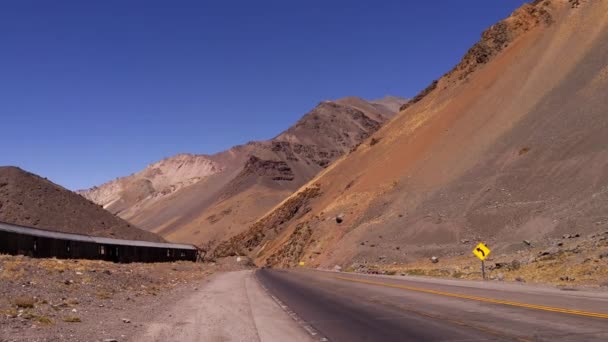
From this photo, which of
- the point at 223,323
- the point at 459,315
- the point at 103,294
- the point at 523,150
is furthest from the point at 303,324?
the point at 523,150

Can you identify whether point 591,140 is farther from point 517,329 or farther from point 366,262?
point 517,329

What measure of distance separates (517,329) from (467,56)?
83.9 m

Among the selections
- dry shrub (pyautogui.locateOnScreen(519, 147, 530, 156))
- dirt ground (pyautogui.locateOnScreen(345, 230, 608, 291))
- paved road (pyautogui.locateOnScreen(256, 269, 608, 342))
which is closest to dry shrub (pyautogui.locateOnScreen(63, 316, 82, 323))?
paved road (pyautogui.locateOnScreen(256, 269, 608, 342))

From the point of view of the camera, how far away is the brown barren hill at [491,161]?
1811 inches

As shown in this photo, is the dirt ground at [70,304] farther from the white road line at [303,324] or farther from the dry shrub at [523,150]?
the dry shrub at [523,150]

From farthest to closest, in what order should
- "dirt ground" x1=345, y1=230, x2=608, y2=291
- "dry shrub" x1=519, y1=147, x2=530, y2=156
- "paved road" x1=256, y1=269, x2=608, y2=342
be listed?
"dry shrub" x1=519, y1=147, x2=530, y2=156
"dirt ground" x1=345, y1=230, x2=608, y2=291
"paved road" x1=256, y1=269, x2=608, y2=342

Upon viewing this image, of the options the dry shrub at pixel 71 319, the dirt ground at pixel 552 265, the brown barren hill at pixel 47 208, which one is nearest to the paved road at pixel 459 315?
the dirt ground at pixel 552 265

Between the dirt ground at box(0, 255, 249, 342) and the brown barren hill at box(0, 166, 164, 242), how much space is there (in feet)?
150

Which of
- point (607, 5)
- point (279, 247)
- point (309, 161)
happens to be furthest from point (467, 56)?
point (309, 161)

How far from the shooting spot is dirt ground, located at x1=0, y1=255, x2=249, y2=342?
1290 centimetres

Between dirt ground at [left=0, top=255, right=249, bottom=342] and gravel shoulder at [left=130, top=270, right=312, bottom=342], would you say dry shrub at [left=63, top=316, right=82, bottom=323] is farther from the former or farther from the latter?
gravel shoulder at [left=130, top=270, right=312, bottom=342]

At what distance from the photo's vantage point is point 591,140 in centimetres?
4778

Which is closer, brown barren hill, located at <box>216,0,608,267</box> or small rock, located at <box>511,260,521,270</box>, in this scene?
small rock, located at <box>511,260,521,270</box>

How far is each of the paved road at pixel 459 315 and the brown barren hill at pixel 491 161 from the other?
2199 centimetres
